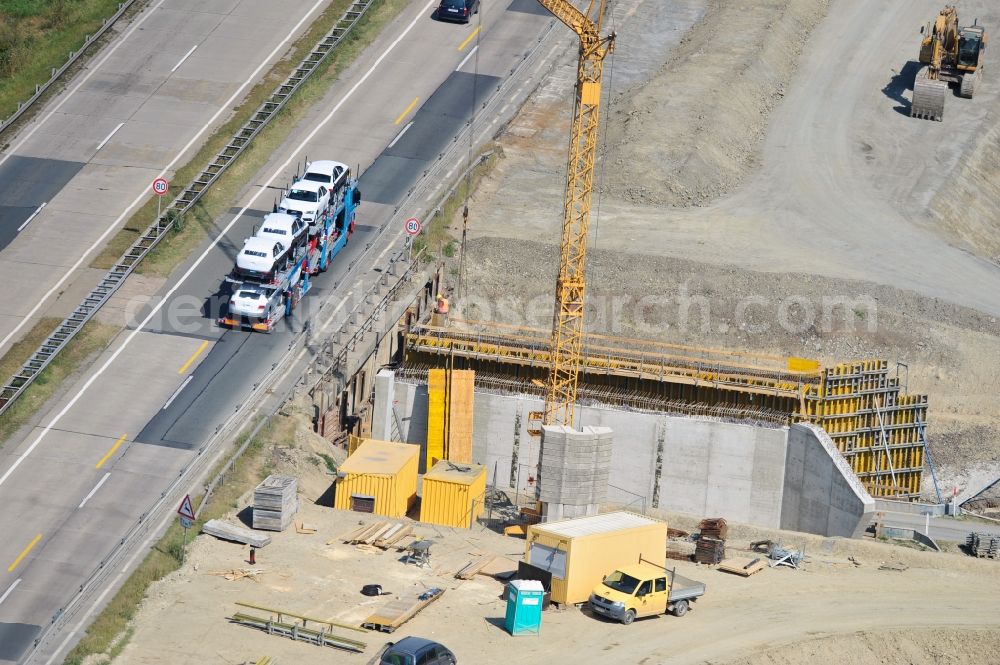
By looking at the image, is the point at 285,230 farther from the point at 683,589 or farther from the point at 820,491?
the point at 683,589

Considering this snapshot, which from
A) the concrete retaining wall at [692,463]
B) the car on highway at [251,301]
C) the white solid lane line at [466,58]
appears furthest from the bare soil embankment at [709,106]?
the car on highway at [251,301]

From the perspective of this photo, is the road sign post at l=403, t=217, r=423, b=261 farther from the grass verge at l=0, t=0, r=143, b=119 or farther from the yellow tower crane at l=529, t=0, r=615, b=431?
the grass verge at l=0, t=0, r=143, b=119

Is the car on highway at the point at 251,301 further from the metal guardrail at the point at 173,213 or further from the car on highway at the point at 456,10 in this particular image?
the car on highway at the point at 456,10

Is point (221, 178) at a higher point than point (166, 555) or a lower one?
higher

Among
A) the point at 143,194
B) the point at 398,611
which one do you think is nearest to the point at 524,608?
the point at 398,611

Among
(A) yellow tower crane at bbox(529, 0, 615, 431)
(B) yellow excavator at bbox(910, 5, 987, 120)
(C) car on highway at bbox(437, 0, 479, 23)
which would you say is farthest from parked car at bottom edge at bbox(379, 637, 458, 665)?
(B) yellow excavator at bbox(910, 5, 987, 120)

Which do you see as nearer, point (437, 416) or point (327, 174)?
point (437, 416)
